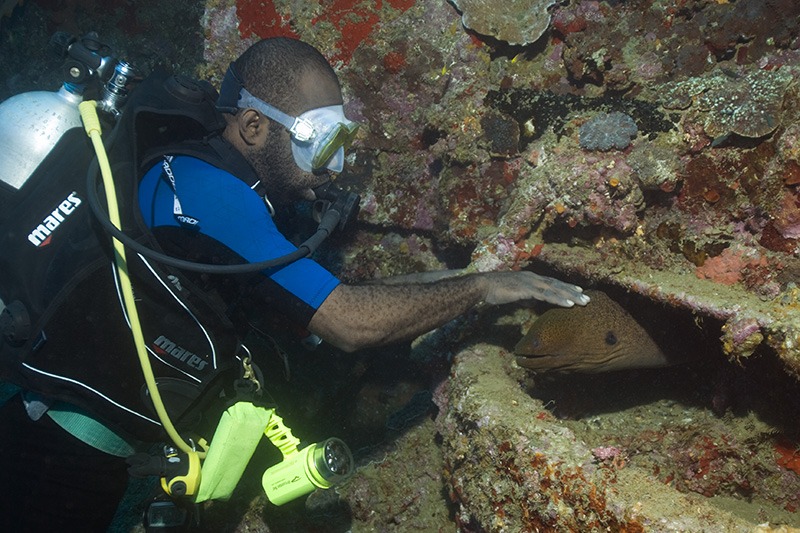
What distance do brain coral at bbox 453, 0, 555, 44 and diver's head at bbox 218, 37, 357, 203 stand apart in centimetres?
285

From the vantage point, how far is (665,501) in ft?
6.57

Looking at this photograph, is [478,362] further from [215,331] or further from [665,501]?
[215,331]

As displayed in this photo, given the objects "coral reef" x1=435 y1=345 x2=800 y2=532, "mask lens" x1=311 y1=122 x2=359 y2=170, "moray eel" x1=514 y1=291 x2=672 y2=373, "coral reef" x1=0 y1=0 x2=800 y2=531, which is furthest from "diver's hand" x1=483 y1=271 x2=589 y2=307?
"mask lens" x1=311 y1=122 x2=359 y2=170

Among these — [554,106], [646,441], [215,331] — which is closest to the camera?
[215,331]

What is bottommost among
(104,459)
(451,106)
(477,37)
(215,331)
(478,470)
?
(104,459)

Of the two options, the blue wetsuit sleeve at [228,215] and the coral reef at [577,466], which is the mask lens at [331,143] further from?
the coral reef at [577,466]

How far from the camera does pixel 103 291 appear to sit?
Answer: 225 centimetres

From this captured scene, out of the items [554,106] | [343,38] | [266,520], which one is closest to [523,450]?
[266,520]

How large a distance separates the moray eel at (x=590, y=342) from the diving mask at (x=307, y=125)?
194 centimetres

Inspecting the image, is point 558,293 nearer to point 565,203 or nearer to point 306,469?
point 565,203

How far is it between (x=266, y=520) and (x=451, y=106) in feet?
14.2

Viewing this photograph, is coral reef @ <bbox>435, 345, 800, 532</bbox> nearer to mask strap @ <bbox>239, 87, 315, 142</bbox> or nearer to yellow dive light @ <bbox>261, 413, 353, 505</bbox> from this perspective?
yellow dive light @ <bbox>261, 413, 353, 505</bbox>

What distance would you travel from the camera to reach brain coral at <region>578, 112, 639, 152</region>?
338cm

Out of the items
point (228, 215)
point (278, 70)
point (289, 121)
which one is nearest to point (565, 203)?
point (289, 121)
